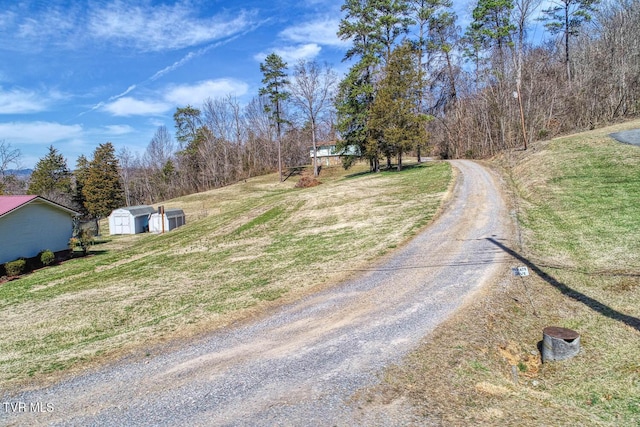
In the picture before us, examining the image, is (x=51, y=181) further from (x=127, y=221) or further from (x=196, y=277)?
(x=196, y=277)

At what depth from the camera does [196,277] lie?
13.0 metres

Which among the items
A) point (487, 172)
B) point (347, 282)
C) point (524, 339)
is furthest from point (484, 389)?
point (487, 172)

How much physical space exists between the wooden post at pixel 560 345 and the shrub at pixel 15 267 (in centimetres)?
2403

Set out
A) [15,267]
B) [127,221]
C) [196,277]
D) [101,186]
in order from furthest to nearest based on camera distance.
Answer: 1. [101,186]
2. [127,221]
3. [15,267]
4. [196,277]

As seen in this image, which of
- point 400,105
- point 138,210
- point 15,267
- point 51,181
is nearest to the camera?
point 15,267

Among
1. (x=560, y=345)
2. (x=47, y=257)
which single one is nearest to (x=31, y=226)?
(x=47, y=257)

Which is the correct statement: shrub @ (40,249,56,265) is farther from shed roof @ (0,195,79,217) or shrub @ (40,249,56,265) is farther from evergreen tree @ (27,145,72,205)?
evergreen tree @ (27,145,72,205)

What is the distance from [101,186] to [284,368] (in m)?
43.8

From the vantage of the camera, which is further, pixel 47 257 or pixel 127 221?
pixel 127 221

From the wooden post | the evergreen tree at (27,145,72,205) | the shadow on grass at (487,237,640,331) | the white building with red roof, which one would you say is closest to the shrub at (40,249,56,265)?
the white building with red roof

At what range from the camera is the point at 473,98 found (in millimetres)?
44250

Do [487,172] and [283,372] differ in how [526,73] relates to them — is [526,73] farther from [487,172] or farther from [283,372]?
[283,372]

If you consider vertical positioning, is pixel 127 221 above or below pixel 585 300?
above

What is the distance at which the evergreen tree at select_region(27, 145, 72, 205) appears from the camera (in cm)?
5125
